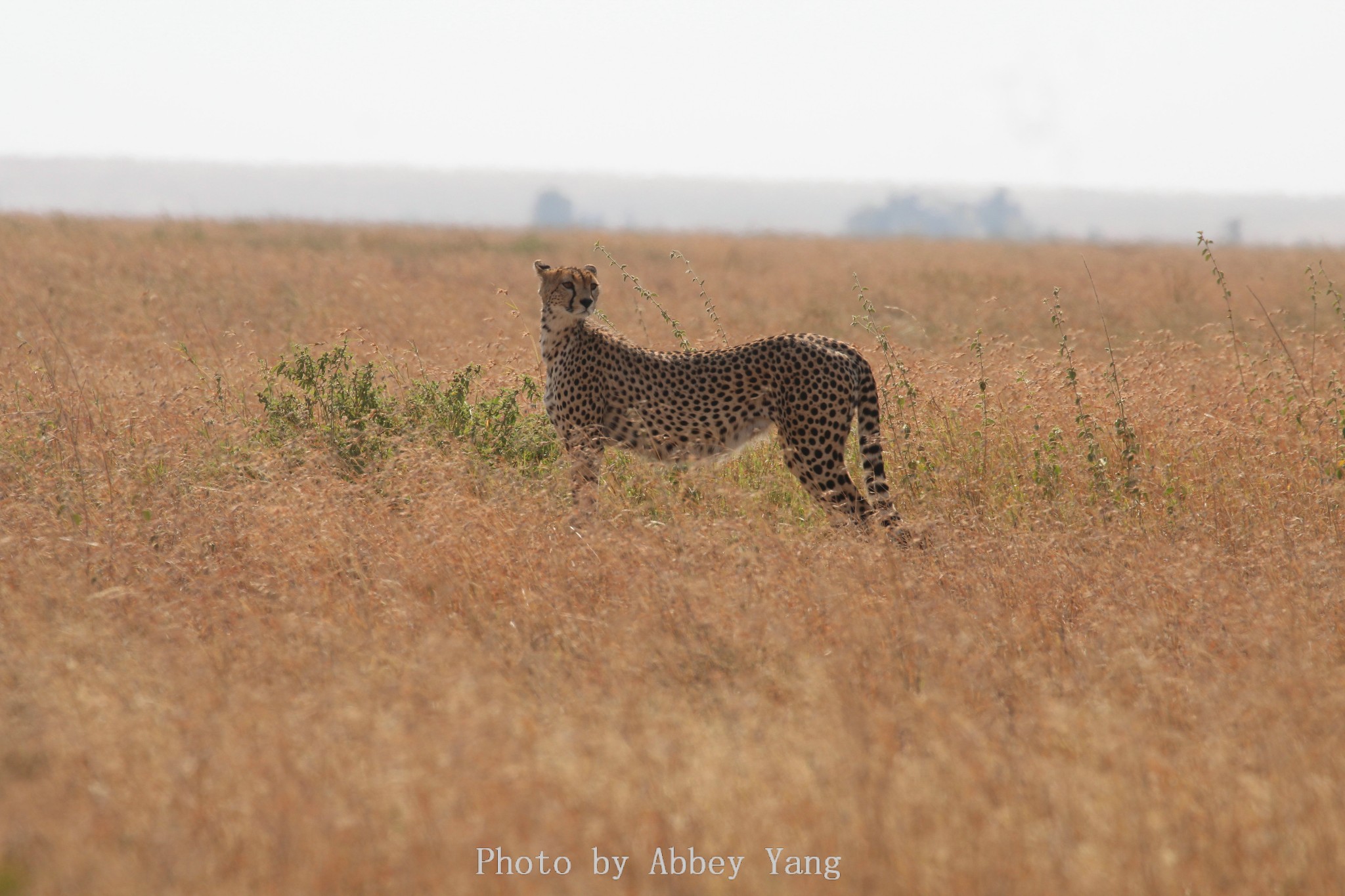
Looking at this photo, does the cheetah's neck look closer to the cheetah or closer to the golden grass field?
the cheetah

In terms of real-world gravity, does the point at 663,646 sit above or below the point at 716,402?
below

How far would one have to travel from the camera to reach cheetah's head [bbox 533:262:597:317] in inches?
231

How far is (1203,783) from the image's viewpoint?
9.25 feet

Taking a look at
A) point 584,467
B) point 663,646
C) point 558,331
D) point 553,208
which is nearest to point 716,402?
point 584,467

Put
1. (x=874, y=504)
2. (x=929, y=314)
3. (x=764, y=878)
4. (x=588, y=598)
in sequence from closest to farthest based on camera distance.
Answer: (x=764, y=878)
(x=588, y=598)
(x=874, y=504)
(x=929, y=314)

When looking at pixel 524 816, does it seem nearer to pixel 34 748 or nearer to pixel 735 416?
pixel 34 748

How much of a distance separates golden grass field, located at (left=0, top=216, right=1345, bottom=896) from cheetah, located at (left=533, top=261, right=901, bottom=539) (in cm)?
23

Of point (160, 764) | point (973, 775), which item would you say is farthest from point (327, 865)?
point (973, 775)

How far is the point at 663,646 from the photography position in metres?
3.67

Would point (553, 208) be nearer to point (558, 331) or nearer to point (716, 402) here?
point (558, 331)

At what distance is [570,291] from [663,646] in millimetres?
2645

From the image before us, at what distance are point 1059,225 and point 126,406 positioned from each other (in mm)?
161643

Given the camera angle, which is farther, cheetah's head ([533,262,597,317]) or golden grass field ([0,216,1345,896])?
cheetah's head ([533,262,597,317])

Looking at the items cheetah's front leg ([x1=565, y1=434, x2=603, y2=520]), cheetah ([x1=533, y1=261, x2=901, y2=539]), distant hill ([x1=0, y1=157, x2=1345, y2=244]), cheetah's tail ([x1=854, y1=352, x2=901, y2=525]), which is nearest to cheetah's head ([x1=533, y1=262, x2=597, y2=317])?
cheetah ([x1=533, y1=261, x2=901, y2=539])
